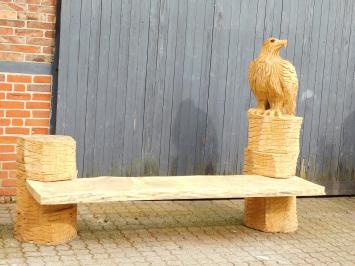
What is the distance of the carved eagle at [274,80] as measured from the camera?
17.6ft

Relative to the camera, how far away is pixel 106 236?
A: 511 centimetres

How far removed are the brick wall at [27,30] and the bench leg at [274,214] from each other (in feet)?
7.98

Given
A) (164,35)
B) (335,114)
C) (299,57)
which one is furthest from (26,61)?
(335,114)

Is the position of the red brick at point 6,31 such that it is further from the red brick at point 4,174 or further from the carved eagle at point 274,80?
the carved eagle at point 274,80

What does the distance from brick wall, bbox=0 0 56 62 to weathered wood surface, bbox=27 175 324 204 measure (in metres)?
1.57

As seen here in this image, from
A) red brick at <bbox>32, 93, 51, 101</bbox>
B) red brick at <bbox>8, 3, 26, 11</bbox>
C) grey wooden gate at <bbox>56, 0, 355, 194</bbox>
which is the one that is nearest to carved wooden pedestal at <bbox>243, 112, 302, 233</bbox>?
grey wooden gate at <bbox>56, 0, 355, 194</bbox>

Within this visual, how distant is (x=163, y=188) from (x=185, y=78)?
1.90m

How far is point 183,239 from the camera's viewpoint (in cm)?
516

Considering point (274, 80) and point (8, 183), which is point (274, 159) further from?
point (8, 183)

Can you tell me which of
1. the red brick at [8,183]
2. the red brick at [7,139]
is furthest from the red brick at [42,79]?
the red brick at [8,183]

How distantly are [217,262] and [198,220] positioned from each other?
116 centimetres

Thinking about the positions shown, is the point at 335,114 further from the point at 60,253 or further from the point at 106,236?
the point at 60,253

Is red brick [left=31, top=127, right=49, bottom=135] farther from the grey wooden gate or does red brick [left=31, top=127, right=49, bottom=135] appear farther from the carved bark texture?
the carved bark texture

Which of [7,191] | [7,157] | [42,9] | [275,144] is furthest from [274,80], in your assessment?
[7,191]
